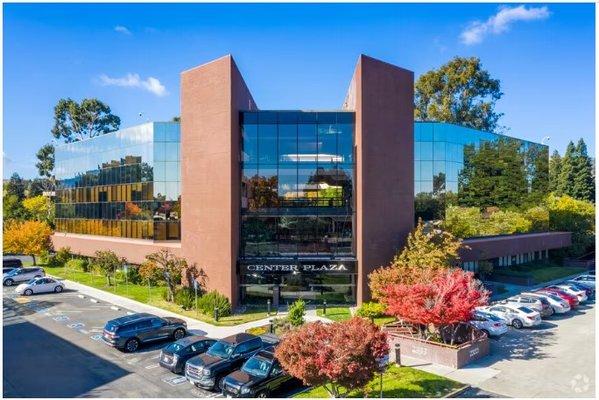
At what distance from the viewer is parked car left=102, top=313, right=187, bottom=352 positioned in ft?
70.7

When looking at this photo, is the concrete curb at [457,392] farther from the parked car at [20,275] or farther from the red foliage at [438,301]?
the parked car at [20,275]

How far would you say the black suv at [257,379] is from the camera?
16.3m

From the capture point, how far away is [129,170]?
1590 inches

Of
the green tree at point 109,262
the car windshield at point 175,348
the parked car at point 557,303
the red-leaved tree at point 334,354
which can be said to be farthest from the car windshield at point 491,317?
the green tree at point 109,262

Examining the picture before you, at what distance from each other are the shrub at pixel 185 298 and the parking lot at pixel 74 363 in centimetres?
329

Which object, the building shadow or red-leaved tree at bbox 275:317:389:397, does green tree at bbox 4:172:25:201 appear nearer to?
the building shadow

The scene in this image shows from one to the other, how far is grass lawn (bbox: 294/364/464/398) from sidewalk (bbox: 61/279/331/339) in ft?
27.5

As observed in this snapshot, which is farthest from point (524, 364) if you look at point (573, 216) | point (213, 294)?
point (573, 216)

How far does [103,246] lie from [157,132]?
11.9m

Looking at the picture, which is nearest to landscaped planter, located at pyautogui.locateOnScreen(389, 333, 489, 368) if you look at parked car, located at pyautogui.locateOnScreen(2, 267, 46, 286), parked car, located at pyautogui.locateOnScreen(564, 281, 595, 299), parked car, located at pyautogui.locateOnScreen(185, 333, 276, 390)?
parked car, located at pyautogui.locateOnScreen(185, 333, 276, 390)

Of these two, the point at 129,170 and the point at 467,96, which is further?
the point at 467,96

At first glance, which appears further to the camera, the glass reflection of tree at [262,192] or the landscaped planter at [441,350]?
the glass reflection of tree at [262,192]

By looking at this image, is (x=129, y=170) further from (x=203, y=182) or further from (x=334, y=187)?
(x=334, y=187)

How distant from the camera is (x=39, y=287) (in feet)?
114
